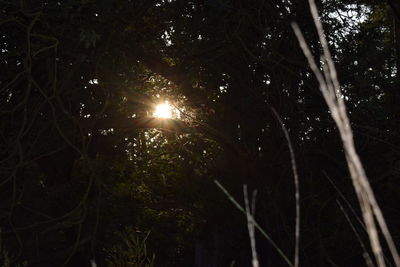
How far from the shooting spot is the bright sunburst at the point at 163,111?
22.1 ft

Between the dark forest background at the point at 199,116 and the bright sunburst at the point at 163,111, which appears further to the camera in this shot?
the bright sunburst at the point at 163,111

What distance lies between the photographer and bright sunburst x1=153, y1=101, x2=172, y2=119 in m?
6.74

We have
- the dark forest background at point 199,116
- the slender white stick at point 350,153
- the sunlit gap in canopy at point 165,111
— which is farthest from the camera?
the sunlit gap in canopy at point 165,111

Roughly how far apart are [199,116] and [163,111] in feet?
1.80

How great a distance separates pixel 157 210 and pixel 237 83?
10.1 feet

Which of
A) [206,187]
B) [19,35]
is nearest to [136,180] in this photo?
[206,187]

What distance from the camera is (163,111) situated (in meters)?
6.84

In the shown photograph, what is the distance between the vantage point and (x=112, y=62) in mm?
5754

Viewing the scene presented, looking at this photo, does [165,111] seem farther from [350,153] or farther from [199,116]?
[350,153]

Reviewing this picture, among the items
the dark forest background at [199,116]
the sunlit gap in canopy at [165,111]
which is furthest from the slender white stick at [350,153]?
the sunlit gap in canopy at [165,111]

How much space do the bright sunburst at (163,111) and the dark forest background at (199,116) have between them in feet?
0.31

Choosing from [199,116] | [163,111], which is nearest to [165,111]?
[163,111]

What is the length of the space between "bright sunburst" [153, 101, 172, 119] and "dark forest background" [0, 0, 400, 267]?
9 cm

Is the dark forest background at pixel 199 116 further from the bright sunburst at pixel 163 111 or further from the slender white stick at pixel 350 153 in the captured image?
the slender white stick at pixel 350 153
